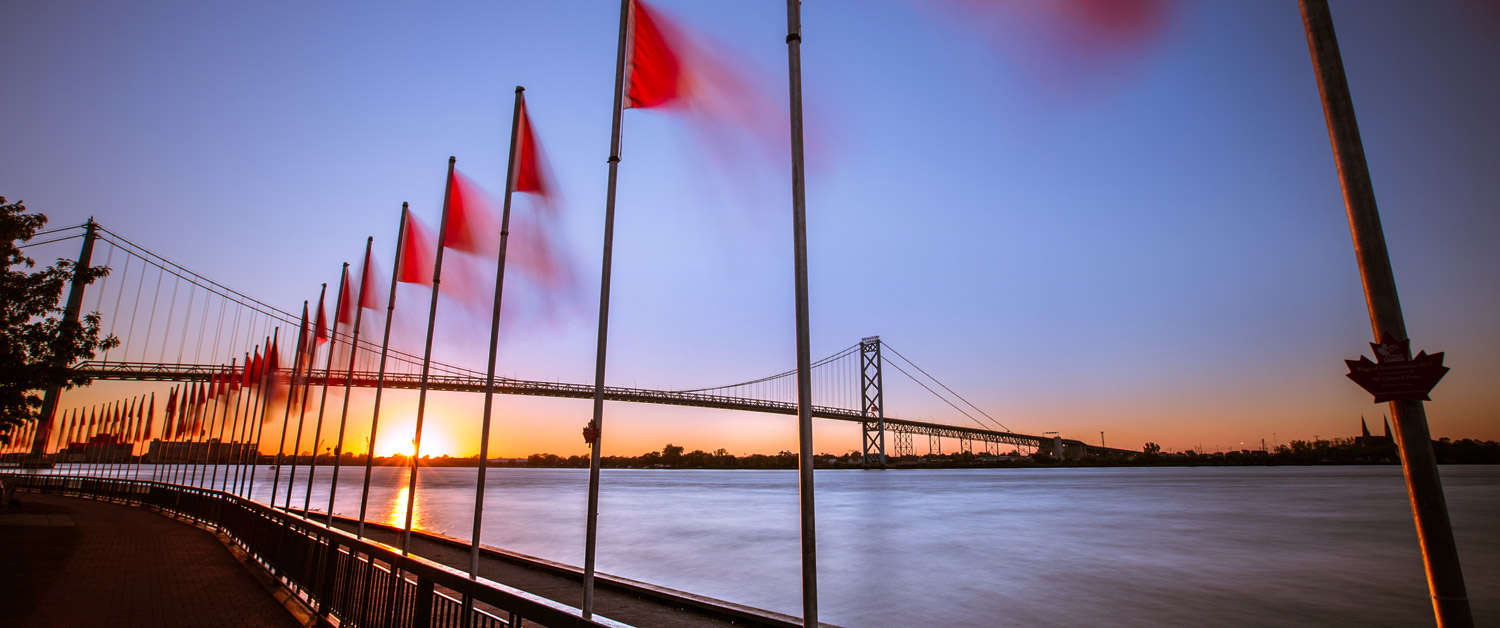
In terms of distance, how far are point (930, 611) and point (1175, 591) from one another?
547 cm

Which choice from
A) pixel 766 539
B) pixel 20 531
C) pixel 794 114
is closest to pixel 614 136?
pixel 794 114

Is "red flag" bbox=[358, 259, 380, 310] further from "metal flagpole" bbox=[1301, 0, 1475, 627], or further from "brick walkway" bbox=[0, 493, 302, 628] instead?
"metal flagpole" bbox=[1301, 0, 1475, 627]

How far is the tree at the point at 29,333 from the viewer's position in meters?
17.2

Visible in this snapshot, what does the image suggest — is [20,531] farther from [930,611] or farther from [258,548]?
[930,611]

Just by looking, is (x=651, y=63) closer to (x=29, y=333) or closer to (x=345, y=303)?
(x=345, y=303)

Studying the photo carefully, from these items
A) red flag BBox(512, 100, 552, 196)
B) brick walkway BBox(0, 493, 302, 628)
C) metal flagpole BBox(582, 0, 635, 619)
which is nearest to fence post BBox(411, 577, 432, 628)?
metal flagpole BBox(582, 0, 635, 619)

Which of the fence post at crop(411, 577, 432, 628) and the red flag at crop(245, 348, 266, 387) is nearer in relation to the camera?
the fence post at crop(411, 577, 432, 628)

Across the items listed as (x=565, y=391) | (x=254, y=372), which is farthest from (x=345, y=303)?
(x=565, y=391)

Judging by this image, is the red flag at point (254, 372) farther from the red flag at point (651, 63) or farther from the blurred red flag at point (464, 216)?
the red flag at point (651, 63)

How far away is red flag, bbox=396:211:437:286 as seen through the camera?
14781 millimetres

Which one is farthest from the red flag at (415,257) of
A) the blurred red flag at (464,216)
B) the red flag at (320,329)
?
the red flag at (320,329)

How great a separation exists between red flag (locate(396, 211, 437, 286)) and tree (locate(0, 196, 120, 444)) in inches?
409

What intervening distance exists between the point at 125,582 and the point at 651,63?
377 inches

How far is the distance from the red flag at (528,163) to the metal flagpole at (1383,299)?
856 centimetres
